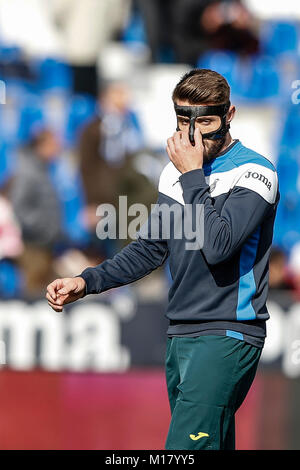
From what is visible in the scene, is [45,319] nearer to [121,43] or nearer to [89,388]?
[89,388]

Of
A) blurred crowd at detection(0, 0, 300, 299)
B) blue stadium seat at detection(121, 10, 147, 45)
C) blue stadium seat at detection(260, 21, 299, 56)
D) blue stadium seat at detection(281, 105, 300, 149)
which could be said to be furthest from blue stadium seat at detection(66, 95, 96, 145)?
blue stadium seat at detection(260, 21, 299, 56)

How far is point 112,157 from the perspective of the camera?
7930 mm

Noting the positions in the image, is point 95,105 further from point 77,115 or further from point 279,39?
point 279,39

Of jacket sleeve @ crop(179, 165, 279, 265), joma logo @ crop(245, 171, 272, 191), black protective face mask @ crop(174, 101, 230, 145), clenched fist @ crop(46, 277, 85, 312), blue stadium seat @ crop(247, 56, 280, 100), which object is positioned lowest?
clenched fist @ crop(46, 277, 85, 312)

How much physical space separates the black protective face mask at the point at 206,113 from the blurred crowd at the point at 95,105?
12.0ft

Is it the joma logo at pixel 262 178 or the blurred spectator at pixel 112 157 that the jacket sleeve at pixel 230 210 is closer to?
the joma logo at pixel 262 178

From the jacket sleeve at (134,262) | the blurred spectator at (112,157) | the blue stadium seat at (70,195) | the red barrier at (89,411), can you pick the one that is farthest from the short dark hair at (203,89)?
the blue stadium seat at (70,195)

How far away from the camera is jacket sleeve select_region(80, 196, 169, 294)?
3742mm

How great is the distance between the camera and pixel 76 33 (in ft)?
30.8

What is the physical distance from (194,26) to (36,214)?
2973mm

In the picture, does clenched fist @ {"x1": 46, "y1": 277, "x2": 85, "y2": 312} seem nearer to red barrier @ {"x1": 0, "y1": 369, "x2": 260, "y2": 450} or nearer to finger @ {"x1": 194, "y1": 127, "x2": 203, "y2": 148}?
finger @ {"x1": 194, "y1": 127, "x2": 203, "y2": 148}

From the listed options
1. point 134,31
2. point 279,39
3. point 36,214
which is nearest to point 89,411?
point 36,214

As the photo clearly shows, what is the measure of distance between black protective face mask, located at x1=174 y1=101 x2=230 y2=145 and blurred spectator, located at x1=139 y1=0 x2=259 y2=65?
20.2 feet

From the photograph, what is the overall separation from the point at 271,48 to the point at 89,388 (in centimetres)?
493
